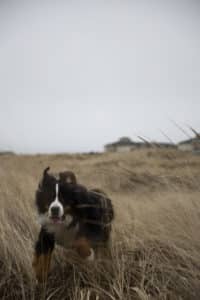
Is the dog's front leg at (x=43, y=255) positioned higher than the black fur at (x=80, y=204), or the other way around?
the black fur at (x=80, y=204)

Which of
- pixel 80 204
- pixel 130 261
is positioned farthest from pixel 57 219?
pixel 130 261

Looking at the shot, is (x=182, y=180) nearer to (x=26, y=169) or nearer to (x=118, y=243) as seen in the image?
(x=118, y=243)

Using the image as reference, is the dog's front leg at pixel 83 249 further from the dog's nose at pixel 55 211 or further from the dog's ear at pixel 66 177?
the dog's ear at pixel 66 177

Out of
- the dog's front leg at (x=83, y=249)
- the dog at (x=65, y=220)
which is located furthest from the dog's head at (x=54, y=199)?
the dog's front leg at (x=83, y=249)

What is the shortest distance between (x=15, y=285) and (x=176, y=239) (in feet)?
→ 2.68

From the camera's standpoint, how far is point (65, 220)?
137 centimetres

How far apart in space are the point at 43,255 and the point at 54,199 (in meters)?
0.26

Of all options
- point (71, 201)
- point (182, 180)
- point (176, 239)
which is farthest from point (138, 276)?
point (182, 180)

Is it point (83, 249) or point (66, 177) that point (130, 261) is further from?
point (66, 177)

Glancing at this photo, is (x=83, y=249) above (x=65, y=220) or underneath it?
underneath

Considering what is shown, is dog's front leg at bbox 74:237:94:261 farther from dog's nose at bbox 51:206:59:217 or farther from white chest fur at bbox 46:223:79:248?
dog's nose at bbox 51:206:59:217

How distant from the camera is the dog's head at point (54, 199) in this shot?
1.30 meters

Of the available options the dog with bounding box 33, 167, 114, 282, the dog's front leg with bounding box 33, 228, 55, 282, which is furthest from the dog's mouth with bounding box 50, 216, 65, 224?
the dog's front leg with bounding box 33, 228, 55, 282

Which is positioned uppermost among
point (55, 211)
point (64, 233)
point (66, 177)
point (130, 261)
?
point (66, 177)
